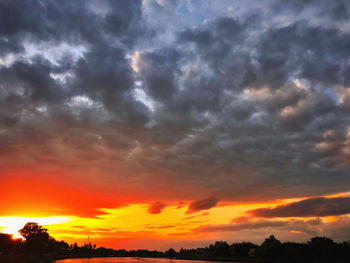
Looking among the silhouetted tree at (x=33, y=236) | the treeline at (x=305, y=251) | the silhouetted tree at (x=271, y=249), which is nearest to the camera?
the treeline at (x=305, y=251)

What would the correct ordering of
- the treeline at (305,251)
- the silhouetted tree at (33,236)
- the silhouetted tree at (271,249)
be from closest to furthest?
the treeline at (305,251) → the silhouetted tree at (33,236) → the silhouetted tree at (271,249)

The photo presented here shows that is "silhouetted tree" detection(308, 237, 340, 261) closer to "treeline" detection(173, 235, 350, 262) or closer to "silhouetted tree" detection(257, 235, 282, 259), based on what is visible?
"treeline" detection(173, 235, 350, 262)

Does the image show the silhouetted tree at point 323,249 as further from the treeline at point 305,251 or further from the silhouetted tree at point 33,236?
the silhouetted tree at point 33,236

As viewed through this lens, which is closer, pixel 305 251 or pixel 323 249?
pixel 323 249

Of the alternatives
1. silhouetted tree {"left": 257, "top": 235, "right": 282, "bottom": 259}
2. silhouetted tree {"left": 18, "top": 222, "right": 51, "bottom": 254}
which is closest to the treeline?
silhouetted tree {"left": 257, "top": 235, "right": 282, "bottom": 259}

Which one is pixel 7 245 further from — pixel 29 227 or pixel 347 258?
pixel 347 258

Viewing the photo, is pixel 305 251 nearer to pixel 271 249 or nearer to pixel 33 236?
pixel 271 249

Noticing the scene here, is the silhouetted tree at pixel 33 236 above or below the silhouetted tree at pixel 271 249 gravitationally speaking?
above

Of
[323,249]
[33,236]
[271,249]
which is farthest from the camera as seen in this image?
[271,249]

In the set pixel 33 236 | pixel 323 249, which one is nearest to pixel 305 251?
pixel 323 249

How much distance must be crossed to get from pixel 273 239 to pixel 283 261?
65.3 ft

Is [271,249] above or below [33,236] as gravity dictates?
below

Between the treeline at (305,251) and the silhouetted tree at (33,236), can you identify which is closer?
the treeline at (305,251)

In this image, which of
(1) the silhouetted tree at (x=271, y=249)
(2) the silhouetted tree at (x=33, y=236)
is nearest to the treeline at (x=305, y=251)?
(1) the silhouetted tree at (x=271, y=249)
